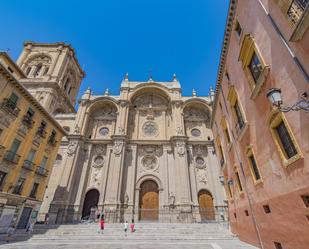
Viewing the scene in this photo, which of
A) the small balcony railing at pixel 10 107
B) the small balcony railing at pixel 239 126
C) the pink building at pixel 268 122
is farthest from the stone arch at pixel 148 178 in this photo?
the small balcony railing at pixel 10 107

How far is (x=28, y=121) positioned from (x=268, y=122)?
20247 millimetres

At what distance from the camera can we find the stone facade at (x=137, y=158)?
21438 millimetres

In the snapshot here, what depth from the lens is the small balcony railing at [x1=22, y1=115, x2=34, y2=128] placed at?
16469mm

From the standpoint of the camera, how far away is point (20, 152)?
15.8 m

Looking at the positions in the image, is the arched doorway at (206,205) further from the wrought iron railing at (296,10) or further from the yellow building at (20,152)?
the wrought iron railing at (296,10)

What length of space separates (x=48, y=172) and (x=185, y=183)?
17.0 metres

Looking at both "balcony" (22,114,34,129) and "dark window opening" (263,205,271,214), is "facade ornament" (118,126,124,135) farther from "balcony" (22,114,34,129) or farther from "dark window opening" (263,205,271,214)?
"dark window opening" (263,205,271,214)

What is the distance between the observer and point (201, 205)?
22688 mm

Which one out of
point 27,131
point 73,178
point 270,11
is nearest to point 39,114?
point 27,131

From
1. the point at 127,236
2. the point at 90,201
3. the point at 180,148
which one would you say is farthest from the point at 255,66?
the point at 90,201

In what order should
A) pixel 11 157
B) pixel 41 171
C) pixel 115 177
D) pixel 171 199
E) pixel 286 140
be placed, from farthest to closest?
pixel 115 177 → pixel 171 199 → pixel 41 171 → pixel 11 157 → pixel 286 140

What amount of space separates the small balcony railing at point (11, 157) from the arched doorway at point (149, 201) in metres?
15.0

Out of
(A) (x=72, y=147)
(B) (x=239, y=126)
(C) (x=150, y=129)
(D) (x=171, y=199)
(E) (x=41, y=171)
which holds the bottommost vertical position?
(D) (x=171, y=199)

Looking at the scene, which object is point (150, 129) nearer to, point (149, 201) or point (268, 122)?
point (149, 201)
